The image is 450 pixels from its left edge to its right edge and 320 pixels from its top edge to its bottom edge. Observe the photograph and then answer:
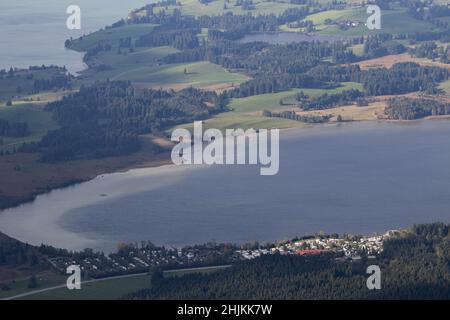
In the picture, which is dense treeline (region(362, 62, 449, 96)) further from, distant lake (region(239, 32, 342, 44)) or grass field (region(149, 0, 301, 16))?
grass field (region(149, 0, 301, 16))

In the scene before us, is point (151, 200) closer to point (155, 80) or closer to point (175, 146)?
point (175, 146)

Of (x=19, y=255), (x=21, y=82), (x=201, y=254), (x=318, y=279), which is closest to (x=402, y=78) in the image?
(x=21, y=82)

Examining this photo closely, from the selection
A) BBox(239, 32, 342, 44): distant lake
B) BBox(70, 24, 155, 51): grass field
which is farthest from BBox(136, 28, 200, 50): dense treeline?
BBox(239, 32, 342, 44): distant lake

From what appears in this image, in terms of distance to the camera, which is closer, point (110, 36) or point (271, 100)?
point (271, 100)

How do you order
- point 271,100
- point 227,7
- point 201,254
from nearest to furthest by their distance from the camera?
point 201,254 < point 271,100 < point 227,7

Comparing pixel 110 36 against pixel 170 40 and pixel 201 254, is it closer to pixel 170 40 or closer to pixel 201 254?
pixel 170 40
